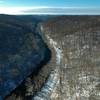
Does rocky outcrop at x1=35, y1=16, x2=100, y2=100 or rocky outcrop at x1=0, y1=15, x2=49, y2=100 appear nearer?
rocky outcrop at x1=35, y1=16, x2=100, y2=100

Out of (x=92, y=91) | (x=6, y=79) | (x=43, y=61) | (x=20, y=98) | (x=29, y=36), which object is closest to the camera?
(x=92, y=91)

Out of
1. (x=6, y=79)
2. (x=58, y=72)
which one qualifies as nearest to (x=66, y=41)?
(x=58, y=72)

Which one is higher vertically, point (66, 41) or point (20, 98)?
point (66, 41)

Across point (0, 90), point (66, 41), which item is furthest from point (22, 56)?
point (0, 90)

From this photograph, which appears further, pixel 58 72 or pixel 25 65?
pixel 25 65

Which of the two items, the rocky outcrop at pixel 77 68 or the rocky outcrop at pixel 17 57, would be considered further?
the rocky outcrop at pixel 17 57

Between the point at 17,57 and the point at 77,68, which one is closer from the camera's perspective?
the point at 77,68

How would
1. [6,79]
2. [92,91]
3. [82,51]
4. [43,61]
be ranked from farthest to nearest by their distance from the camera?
[43,61] → [82,51] → [6,79] → [92,91]

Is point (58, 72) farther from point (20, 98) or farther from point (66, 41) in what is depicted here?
point (66, 41)

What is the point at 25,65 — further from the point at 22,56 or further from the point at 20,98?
the point at 20,98
